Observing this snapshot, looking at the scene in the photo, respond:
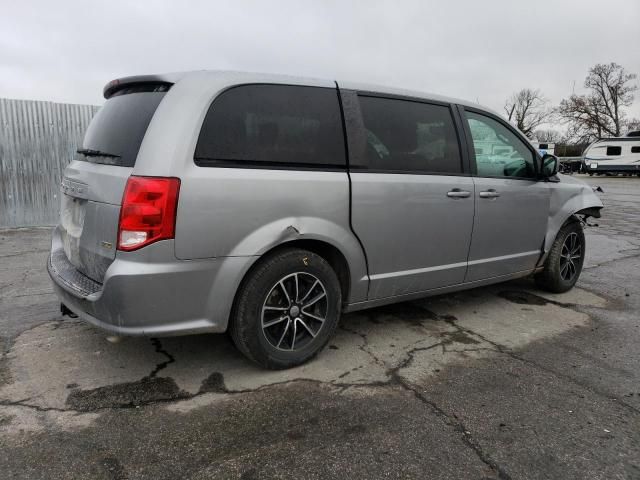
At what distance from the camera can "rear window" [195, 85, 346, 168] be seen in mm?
2727

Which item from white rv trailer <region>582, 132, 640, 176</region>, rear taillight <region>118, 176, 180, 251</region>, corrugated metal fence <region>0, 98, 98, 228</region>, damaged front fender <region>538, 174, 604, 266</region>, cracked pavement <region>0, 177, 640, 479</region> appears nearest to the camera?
cracked pavement <region>0, 177, 640, 479</region>

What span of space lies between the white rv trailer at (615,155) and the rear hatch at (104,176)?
Result: 122ft

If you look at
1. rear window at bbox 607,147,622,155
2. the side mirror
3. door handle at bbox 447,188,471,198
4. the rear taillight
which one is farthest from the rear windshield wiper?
rear window at bbox 607,147,622,155

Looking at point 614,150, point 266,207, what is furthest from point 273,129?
point 614,150

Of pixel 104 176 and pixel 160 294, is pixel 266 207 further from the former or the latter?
pixel 104 176

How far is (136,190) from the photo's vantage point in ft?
8.25

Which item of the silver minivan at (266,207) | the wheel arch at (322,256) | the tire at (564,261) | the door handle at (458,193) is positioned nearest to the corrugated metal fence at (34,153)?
the silver minivan at (266,207)

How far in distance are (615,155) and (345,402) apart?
1463 inches

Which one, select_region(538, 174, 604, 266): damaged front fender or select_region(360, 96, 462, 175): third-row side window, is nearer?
select_region(360, 96, 462, 175): third-row side window

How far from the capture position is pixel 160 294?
8.43 ft

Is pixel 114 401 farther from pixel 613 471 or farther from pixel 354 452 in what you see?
pixel 613 471

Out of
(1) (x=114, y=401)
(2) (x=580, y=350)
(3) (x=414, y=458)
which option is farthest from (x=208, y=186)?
(2) (x=580, y=350)

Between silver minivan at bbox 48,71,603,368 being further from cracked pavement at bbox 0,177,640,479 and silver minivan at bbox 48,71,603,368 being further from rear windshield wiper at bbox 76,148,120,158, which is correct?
cracked pavement at bbox 0,177,640,479

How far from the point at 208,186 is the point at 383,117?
1484 mm
